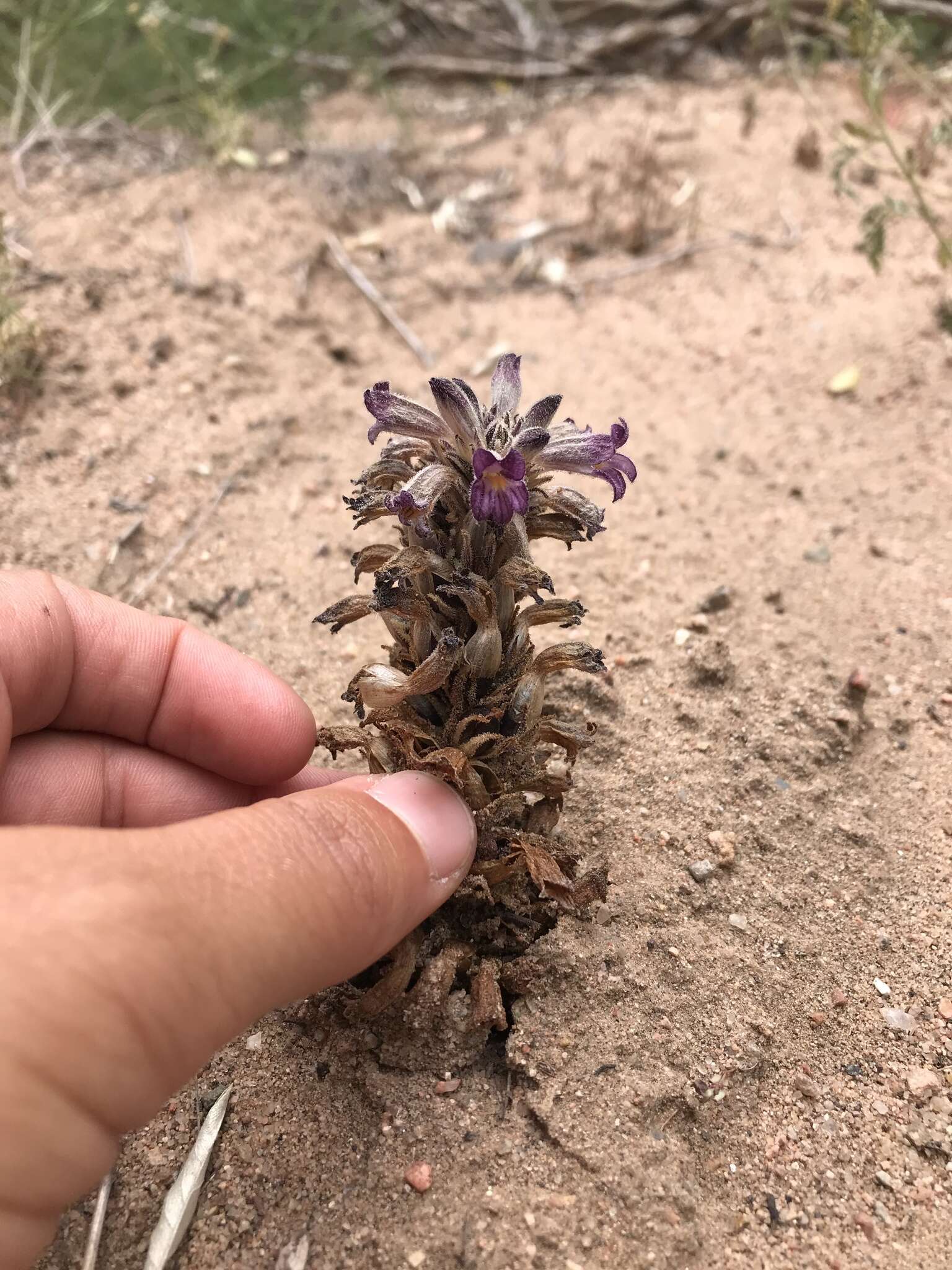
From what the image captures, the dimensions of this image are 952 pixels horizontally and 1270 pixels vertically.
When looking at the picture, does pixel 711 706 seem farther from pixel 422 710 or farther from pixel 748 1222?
pixel 748 1222

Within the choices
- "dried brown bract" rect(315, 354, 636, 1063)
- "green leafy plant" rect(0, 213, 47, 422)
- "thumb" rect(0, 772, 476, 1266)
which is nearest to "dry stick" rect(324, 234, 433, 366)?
"green leafy plant" rect(0, 213, 47, 422)

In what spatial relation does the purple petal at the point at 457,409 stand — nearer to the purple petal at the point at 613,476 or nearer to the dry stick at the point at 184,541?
the purple petal at the point at 613,476

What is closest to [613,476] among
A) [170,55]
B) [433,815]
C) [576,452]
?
Answer: [576,452]

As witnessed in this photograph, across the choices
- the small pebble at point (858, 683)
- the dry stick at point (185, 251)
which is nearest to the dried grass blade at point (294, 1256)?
the small pebble at point (858, 683)

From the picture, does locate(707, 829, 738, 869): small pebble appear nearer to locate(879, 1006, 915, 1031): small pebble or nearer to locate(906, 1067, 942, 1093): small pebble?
locate(879, 1006, 915, 1031): small pebble

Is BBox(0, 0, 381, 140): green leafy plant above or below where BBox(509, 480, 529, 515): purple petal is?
above

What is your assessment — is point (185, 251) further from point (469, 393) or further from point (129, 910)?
point (129, 910)

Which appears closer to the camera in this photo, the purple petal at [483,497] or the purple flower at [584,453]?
the purple petal at [483,497]
